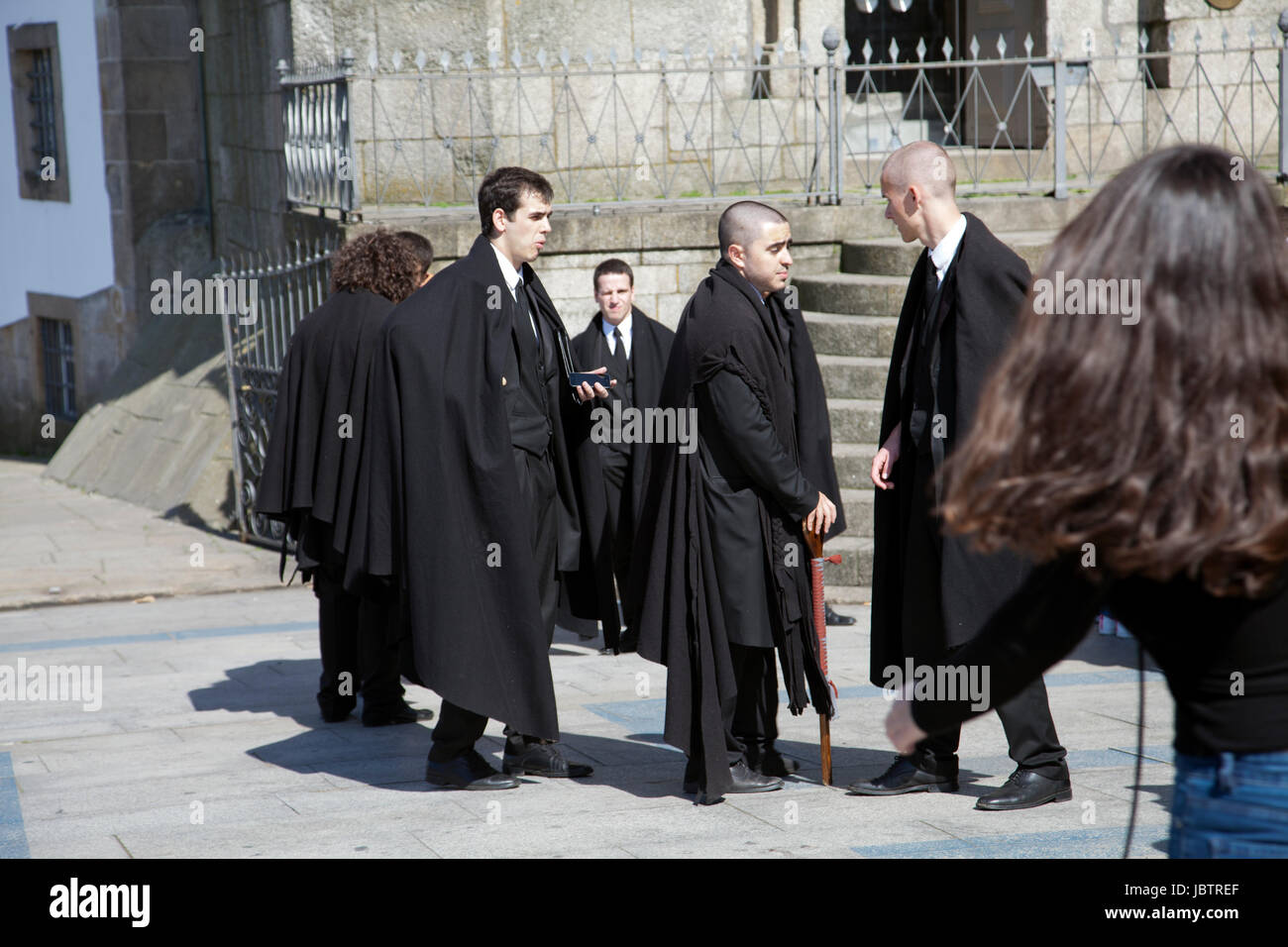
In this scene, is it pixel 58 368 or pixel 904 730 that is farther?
pixel 58 368

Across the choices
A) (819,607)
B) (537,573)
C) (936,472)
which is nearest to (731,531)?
(819,607)

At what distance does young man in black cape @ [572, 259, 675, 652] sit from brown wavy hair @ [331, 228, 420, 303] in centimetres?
173

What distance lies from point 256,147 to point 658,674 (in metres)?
7.94

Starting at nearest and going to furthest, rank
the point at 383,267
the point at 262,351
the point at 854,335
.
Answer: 1. the point at 383,267
2. the point at 854,335
3. the point at 262,351

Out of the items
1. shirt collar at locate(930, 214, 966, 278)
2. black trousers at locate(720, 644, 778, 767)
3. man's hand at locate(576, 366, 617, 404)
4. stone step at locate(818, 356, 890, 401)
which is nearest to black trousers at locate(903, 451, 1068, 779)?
black trousers at locate(720, 644, 778, 767)

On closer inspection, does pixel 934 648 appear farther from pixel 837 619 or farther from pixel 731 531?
pixel 837 619

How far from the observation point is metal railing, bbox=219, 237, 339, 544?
9.58 meters

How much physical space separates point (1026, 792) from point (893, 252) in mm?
5822

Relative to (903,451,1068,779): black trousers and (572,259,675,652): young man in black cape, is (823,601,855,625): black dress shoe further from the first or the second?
(903,451,1068,779): black trousers

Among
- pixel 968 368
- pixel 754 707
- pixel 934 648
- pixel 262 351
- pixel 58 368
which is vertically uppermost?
pixel 968 368

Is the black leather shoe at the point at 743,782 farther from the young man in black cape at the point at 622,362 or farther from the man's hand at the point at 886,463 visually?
the young man in black cape at the point at 622,362

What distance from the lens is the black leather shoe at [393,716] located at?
609cm

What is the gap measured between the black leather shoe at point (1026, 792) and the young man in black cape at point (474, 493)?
137 centimetres

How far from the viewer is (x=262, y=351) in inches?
414
